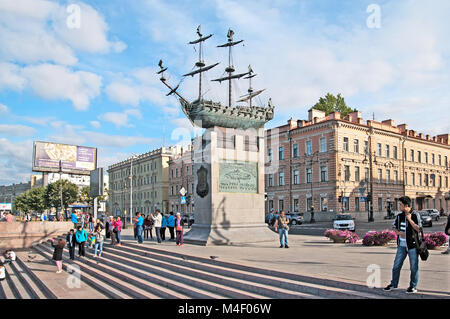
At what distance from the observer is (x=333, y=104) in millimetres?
64250

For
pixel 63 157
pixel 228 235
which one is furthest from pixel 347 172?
pixel 63 157

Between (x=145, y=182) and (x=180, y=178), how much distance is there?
1528 cm

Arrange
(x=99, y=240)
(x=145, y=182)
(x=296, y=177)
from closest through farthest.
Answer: (x=99, y=240), (x=296, y=177), (x=145, y=182)

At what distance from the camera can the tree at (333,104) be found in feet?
209

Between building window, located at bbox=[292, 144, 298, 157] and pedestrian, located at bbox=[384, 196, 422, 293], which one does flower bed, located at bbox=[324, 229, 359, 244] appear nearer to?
pedestrian, located at bbox=[384, 196, 422, 293]

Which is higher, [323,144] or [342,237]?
[323,144]

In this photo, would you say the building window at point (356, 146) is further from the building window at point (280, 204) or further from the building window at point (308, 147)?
the building window at point (280, 204)

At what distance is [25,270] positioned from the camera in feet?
54.0

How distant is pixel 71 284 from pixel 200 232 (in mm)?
6020

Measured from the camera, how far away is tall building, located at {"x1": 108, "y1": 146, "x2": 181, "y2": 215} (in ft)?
264

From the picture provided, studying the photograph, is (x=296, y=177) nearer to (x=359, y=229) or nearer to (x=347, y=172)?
(x=347, y=172)

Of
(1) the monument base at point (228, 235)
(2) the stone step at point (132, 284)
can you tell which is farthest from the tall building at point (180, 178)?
(2) the stone step at point (132, 284)

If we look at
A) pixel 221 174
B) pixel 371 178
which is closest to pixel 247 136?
pixel 221 174
